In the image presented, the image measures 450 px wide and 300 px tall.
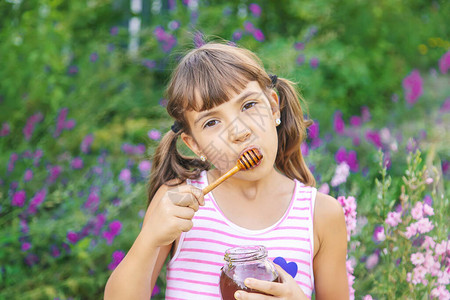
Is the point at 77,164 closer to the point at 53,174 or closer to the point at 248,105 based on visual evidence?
the point at 53,174

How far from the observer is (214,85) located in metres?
1.53

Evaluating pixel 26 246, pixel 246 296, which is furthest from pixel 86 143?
pixel 246 296

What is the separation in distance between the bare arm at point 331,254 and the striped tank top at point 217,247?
1.5 inches

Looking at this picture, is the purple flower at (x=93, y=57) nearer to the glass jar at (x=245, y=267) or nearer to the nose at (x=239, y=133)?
the nose at (x=239, y=133)

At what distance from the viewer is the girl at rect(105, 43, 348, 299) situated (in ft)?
4.92

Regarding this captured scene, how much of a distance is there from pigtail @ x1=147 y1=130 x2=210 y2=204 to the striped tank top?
17cm

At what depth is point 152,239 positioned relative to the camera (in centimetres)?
135

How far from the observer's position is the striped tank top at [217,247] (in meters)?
1.56

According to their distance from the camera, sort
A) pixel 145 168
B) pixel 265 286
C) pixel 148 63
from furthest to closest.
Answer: pixel 148 63, pixel 145 168, pixel 265 286

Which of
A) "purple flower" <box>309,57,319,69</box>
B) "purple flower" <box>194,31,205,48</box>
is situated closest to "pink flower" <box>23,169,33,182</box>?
"purple flower" <box>194,31,205,48</box>

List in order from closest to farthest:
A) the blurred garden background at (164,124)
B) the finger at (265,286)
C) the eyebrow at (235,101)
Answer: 1. the finger at (265,286)
2. the eyebrow at (235,101)
3. the blurred garden background at (164,124)

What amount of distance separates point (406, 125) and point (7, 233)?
2.96m

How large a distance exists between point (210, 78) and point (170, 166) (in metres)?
0.38

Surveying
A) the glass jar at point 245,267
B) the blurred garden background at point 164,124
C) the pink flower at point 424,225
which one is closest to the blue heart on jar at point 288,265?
the glass jar at point 245,267
